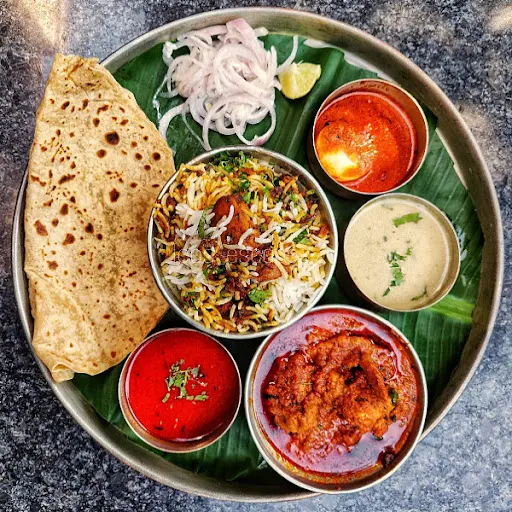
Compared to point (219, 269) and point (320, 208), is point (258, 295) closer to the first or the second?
point (219, 269)

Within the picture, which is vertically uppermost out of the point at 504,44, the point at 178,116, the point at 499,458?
the point at 504,44

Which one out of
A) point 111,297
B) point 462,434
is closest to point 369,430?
point 462,434

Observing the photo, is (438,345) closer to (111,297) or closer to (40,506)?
(111,297)

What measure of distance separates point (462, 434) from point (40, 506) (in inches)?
86.7

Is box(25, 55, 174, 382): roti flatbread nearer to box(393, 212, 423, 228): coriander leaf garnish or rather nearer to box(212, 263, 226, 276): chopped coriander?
box(212, 263, 226, 276): chopped coriander

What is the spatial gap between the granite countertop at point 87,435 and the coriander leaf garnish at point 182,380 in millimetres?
715

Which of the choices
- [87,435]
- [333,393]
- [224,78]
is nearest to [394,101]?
[224,78]

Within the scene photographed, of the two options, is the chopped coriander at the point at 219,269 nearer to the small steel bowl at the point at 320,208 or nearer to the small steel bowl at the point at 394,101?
the small steel bowl at the point at 320,208

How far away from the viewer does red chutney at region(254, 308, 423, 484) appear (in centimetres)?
244

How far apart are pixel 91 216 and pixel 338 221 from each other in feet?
3.71

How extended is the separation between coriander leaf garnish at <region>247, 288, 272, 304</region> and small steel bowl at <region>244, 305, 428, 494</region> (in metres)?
0.26

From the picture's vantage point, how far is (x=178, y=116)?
2.78 m

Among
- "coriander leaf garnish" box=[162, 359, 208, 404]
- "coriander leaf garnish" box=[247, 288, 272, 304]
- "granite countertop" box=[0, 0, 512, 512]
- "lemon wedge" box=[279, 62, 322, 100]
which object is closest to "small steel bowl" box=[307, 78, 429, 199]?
"lemon wedge" box=[279, 62, 322, 100]

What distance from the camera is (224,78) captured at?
2.75 meters
